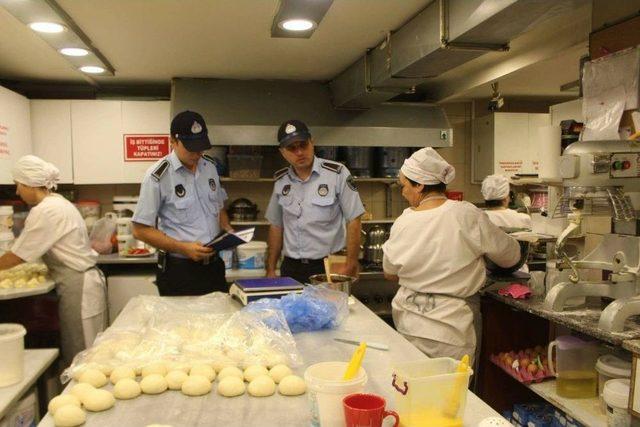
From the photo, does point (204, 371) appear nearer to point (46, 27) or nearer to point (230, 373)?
point (230, 373)

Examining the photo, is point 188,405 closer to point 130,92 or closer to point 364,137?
point 364,137

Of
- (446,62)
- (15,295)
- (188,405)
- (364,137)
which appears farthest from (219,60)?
(188,405)

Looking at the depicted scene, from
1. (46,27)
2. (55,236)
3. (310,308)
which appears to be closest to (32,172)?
(55,236)

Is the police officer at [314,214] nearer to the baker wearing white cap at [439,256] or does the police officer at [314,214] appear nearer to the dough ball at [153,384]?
the baker wearing white cap at [439,256]

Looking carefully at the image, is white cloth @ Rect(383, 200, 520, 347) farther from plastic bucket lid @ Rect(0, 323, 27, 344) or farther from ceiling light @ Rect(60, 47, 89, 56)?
ceiling light @ Rect(60, 47, 89, 56)

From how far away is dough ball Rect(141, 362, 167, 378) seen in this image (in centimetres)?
152

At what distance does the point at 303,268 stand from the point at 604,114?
1897 millimetres

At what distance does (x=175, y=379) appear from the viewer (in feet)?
4.87

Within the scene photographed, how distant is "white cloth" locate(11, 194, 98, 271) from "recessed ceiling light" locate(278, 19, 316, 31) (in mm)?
1825

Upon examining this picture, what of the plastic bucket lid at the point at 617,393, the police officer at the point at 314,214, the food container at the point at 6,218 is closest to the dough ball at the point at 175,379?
the plastic bucket lid at the point at 617,393

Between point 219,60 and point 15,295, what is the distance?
79.9 inches

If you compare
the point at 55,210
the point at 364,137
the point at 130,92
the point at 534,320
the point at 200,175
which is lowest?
the point at 534,320

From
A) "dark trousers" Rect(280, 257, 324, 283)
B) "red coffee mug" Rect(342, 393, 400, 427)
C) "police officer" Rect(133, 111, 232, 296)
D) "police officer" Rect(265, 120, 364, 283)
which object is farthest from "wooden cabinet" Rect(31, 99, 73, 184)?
"red coffee mug" Rect(342, 393, 400, 427)

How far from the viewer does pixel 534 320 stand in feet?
9.17
